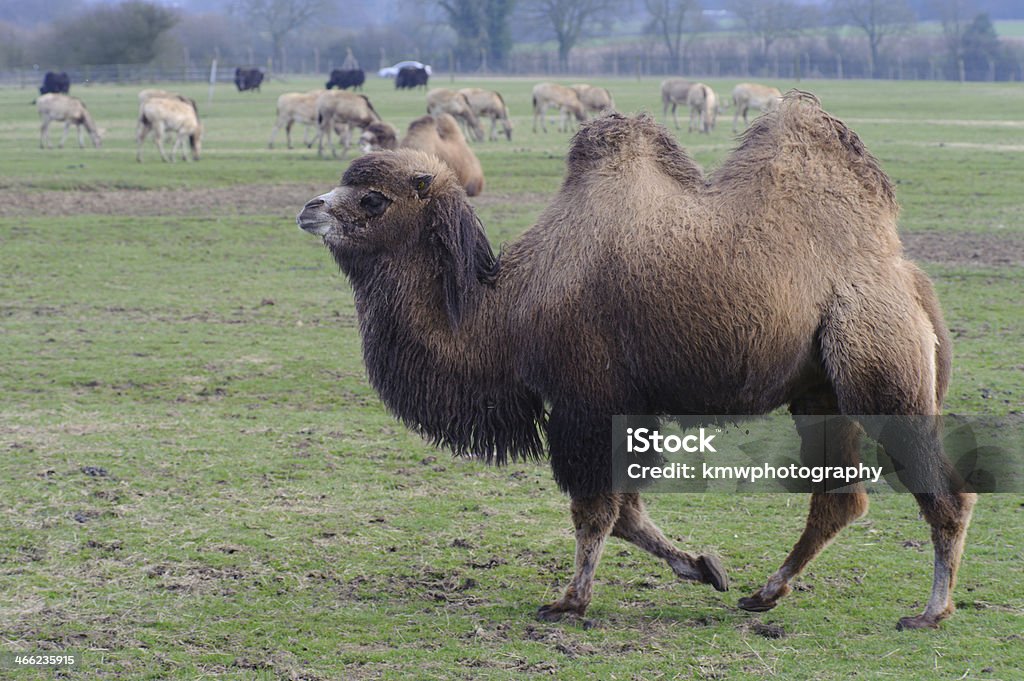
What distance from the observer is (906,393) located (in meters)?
4.72

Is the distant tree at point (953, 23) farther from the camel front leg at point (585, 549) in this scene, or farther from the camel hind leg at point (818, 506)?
the camel front leg at point (585, 549)

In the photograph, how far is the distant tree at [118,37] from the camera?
68.9 metres

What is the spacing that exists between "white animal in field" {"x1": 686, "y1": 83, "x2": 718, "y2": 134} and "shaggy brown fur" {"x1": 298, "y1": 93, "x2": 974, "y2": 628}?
29.4 metres

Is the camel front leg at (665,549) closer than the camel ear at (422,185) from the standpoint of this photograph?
No

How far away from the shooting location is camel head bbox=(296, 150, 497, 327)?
5.16 m

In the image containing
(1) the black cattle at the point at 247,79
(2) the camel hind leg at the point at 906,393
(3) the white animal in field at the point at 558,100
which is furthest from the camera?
(1) the black cattle at the point at 247,79

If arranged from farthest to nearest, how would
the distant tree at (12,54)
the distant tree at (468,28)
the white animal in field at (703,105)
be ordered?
the distant tree at (468,28)
the distant tree at (12,54)
the white animal in field at (703,105)

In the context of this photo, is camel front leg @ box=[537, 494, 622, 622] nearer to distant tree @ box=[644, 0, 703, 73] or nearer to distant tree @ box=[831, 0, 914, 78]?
distant tree @ box=[644, 0, 703, 73]

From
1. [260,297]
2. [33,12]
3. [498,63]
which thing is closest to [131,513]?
[260,297]

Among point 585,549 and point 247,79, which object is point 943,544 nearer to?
point 585,549

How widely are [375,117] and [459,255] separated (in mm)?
24693

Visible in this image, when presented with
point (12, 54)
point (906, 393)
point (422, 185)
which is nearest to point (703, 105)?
→ point (422, 185)

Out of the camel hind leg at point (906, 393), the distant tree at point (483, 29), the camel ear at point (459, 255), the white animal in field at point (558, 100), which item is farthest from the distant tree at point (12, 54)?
the camel hind leg at point (906, 393)

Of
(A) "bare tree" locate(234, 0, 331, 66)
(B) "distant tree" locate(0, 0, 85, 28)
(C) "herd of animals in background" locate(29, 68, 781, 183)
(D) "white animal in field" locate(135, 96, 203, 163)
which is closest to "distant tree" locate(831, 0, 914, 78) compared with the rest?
(A) "bare tree" locate(234, 0, 331, 66)
